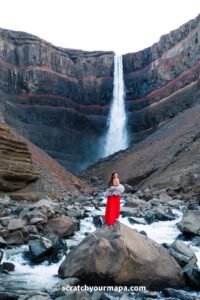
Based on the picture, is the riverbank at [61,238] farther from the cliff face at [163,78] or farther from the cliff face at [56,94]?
the cliff face at [56,94]

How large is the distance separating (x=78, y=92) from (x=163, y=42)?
55.9 ft

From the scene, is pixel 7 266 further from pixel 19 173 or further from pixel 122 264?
pixel 19 173

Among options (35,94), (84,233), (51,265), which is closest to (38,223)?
(84,233)

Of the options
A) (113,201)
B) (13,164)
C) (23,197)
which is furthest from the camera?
(13,164)

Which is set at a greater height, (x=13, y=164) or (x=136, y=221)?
(x=13, y=164)

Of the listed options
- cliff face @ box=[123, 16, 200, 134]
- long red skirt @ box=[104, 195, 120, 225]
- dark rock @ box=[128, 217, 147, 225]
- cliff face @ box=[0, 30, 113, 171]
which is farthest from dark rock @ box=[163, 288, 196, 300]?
cliff face @ box=[0, 30, 113, 171]

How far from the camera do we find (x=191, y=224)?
511 inches

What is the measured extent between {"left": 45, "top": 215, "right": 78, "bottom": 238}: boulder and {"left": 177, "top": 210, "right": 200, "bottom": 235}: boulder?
11.1 ft

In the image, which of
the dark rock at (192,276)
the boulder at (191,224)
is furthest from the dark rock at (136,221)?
the dark rock at (192,276)

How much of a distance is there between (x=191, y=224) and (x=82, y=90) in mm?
64020

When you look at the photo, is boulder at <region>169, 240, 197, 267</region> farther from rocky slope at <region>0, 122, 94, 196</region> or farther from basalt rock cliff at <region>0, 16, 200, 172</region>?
basalt rock cliff at <region>0, 16, 200, 172</region>

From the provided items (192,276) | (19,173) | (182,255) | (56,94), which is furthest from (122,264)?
(56,94)

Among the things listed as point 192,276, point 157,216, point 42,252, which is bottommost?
point 192,276

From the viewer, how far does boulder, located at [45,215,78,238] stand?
12.1m
